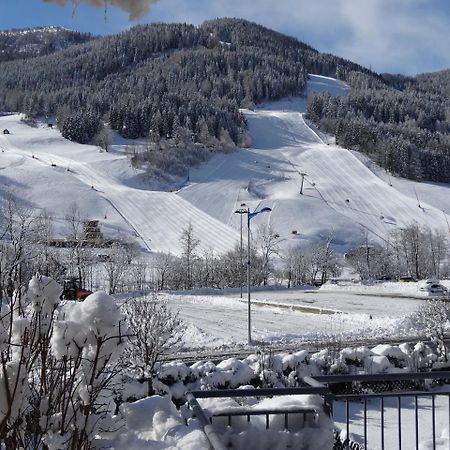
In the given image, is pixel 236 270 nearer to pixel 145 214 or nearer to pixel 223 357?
pixel 145 214

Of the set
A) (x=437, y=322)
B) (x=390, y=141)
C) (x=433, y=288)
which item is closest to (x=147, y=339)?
(x=437, y=322)

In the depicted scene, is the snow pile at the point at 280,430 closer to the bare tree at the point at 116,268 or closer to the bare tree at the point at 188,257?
the bare tree at the point at 116,268

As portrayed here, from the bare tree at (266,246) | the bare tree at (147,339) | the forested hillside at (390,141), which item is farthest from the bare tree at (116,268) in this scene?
the forested hillside at (390,141)

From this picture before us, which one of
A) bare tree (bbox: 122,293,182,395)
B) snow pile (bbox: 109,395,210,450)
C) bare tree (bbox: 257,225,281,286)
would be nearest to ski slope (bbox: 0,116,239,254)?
bare tree (bbox: 257,225,281,286)

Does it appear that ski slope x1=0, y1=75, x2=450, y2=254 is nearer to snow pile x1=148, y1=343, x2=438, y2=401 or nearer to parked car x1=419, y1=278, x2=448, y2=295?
parked car x1=419, y1=278, x2=448, y2=295

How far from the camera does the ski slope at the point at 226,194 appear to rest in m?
84.4

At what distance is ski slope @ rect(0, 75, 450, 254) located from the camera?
84.4 m

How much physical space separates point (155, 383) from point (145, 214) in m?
74.1

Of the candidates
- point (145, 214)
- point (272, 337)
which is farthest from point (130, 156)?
point (272, 337)

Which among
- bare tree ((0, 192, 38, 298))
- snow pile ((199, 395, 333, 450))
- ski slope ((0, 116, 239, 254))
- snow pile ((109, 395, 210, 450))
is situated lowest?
snow pile ((199, 395, 333, 450))

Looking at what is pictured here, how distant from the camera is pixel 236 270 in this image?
66.4m

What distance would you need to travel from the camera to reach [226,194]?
98375 mm

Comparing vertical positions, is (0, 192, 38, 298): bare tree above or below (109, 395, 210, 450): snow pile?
above

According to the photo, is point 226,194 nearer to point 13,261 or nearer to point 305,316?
point 305,316
